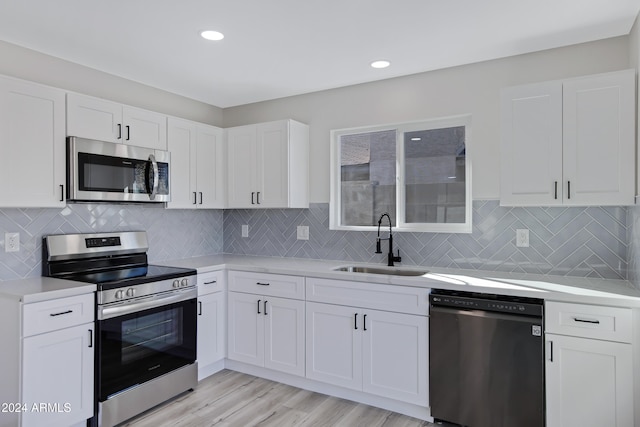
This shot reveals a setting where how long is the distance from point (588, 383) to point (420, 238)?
1.45 meters

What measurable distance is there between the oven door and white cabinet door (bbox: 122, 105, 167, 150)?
1.22 m

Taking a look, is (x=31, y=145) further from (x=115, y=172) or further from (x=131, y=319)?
(x=131, y=319)

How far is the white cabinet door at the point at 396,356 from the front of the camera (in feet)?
8.73

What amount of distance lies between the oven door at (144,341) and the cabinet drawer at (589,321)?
8.02 ft

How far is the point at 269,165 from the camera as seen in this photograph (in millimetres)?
3695

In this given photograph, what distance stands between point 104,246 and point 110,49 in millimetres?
1437

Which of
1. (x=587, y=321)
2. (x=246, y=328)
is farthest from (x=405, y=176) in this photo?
(x=246, y=328)

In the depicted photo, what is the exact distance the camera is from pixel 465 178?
3191 millimetres

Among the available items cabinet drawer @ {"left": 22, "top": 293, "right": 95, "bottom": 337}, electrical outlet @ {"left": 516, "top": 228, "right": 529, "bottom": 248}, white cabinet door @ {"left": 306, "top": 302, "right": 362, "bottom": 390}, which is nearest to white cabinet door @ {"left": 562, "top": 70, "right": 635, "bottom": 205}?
electrical outlet @ {"left": 516, "top": 228, "right": 529, "bottom": 248}

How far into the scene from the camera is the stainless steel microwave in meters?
2.74

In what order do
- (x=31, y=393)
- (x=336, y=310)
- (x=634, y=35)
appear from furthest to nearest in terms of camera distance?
(x=336, y=310) → (x=634, y=35) → (x=31, y=393)

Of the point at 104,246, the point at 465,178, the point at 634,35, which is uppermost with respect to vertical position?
the point at 634,35

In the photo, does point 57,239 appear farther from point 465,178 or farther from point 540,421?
point 540,421

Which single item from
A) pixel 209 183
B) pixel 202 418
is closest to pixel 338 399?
pixel 202 418
